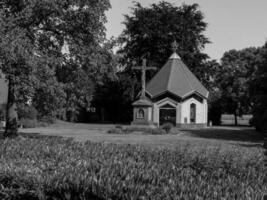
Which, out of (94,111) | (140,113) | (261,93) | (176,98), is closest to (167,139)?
(94,111)

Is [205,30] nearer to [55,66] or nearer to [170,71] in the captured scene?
[170,71]

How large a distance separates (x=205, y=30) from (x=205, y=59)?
4.63 m

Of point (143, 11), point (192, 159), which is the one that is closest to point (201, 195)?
point (192, 159)

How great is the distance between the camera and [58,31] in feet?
65.6

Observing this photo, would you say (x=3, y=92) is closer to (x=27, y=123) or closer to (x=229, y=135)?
(x=27, y=123)

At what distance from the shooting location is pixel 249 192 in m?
5.14

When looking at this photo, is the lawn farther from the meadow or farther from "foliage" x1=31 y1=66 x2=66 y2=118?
the meadow

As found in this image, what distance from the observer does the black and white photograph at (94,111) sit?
566 centimetres

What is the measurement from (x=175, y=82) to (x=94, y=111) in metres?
28.9

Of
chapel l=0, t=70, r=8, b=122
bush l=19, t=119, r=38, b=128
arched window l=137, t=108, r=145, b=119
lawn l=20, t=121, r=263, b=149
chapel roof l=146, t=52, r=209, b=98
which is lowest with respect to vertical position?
lawn l=20, t=121, r=263, b=149

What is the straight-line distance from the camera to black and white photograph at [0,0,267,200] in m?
5.66

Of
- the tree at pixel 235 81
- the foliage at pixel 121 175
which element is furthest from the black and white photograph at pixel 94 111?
the tree at pixel 235 81

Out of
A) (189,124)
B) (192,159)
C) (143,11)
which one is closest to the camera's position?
(192,159)

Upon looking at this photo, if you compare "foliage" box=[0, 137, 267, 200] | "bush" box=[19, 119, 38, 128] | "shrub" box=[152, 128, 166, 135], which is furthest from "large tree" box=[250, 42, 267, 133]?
"foliage" box=[0, 137, 267, 200]
